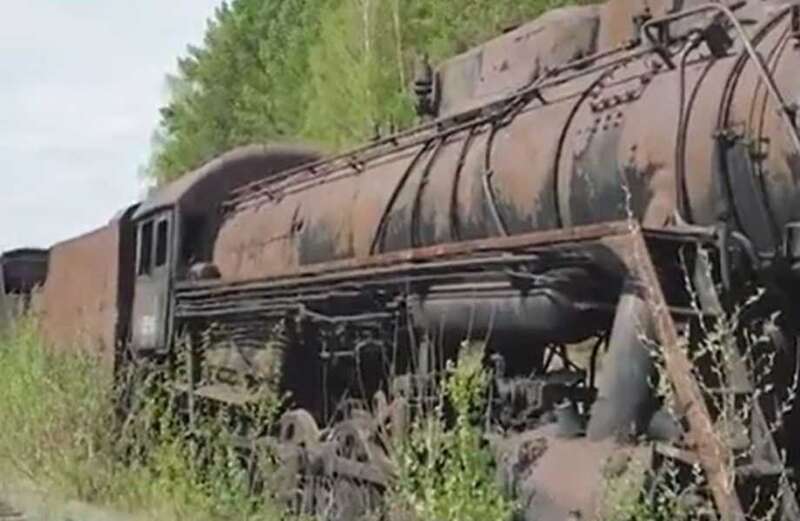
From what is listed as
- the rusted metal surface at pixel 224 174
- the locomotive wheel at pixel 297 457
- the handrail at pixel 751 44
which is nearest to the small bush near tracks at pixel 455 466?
the handrail at pixel 751 44

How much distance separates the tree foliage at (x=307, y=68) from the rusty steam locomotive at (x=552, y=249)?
21.8 feet

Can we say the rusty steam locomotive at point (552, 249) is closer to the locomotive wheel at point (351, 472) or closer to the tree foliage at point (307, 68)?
the locomotive wheel at point (351, 472)

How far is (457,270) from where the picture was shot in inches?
305

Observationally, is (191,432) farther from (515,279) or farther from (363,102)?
(363,102)

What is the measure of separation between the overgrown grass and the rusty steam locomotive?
0.46 meters

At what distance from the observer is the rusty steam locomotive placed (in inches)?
241

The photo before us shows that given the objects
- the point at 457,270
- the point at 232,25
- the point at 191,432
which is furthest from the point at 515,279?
the point at 232,25

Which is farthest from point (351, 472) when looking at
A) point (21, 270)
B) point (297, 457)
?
point (21, 270)

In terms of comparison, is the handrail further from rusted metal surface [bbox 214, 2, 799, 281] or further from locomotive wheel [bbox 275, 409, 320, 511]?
locomotive wheel [bbox 275, 409, 320, 511]

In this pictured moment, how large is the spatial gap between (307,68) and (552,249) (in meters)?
37.5

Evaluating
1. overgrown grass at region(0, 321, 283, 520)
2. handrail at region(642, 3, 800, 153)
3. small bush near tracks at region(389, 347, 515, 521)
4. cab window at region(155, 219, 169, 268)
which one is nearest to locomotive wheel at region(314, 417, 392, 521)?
overgrown grass at region(0, 321, 283, 520)

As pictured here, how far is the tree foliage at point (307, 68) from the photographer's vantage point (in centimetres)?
3219

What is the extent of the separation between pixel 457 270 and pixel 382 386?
6.91 ft

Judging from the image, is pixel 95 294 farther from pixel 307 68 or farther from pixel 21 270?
pixel 307 68
